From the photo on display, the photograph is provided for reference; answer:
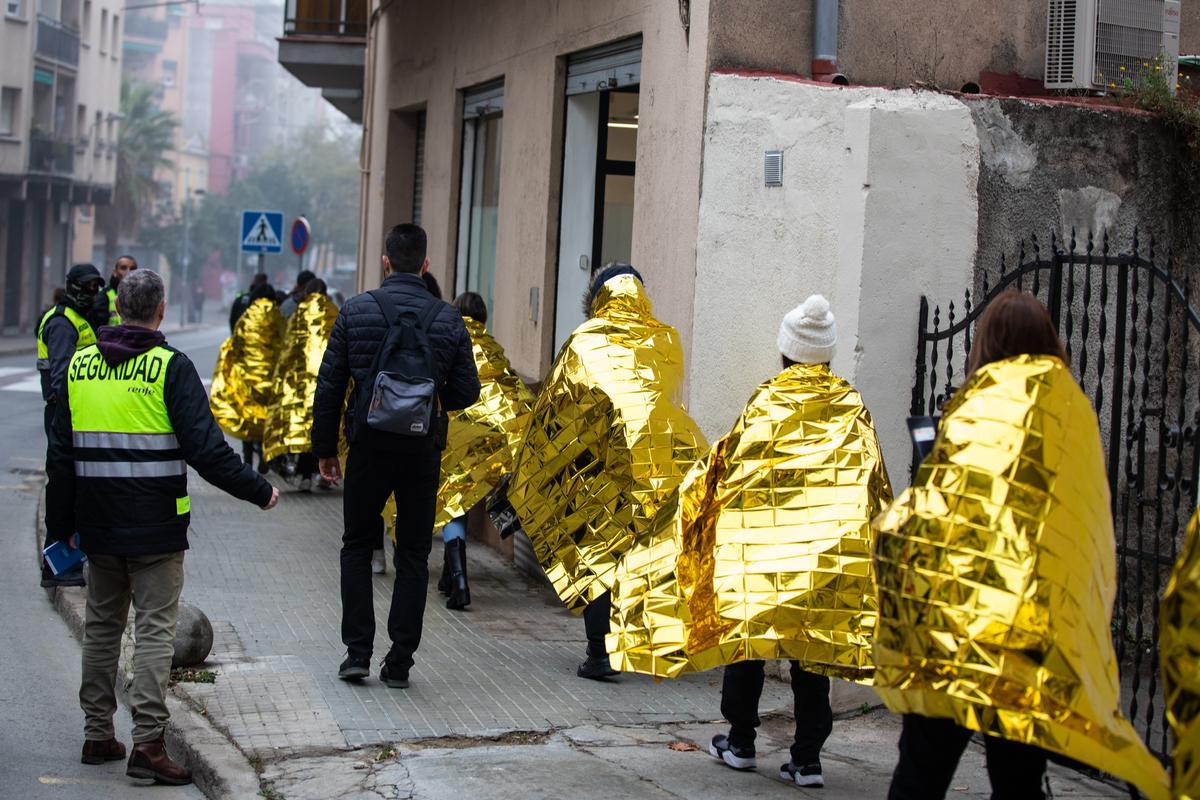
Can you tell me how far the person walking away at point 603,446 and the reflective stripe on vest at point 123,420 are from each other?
83.1 inches

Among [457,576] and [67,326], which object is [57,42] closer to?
[67,326]

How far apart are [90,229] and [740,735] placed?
65.4 meters

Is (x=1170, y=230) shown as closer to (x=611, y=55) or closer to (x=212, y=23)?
(x=611, y=55)

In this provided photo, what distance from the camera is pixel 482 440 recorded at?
29.2ft

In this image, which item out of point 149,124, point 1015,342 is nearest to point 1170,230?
point 1015,342

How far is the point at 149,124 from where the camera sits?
3059 inches

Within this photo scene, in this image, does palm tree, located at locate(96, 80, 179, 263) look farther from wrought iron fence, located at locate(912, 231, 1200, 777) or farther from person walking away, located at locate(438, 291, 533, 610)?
wrought iron fence, located at locate(912, 231, 1200, 777)

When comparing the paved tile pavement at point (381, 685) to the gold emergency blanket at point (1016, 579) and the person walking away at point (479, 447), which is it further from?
the gold emergency blanket at point (1016, 579)

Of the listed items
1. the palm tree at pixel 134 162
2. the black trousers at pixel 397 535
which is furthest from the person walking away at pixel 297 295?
the palm tree at pixel 134 162

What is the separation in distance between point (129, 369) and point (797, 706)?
2676 millimetres

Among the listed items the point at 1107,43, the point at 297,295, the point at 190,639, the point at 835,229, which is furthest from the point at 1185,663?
the point at 297,295

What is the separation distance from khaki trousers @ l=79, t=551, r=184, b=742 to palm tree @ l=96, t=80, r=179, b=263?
66.3 metres

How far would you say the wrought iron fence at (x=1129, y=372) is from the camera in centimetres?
548

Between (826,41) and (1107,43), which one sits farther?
(1107,43)
